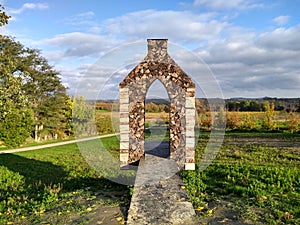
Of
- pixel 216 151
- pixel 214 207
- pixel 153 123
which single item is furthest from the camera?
pixel 153 123

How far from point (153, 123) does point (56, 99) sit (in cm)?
911

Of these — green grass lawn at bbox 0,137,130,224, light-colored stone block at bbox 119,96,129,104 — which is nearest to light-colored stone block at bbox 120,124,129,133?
light-colored stone block at bbox 119,96,129,104

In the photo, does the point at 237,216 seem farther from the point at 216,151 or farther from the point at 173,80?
the point at 216,151

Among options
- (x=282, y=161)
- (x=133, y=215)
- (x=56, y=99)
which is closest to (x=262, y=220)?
(x=133, y=215)

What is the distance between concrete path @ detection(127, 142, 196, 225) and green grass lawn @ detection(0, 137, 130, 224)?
1.64 ft

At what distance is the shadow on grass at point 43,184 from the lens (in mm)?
7326

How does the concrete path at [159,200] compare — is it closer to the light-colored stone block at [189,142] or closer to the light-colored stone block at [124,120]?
the light-colored stone block at [189,142]

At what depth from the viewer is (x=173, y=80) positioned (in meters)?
8.92

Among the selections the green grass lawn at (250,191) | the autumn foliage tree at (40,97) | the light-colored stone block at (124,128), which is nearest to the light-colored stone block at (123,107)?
the light-colored stone block at (124,128)

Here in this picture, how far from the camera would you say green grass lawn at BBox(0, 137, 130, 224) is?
608 centimetres

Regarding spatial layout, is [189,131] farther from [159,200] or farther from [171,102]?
[159,200]

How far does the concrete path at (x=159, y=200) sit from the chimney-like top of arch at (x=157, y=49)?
3.15 meters

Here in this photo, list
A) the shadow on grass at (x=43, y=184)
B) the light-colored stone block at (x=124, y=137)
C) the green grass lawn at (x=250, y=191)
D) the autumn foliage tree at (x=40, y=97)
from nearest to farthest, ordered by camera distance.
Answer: the green grass lawn at (x=250, y=191) < the shadow on grass at (x=43, y=184) < the light-colored stone block at (x=124, y=137) < the autumn foliage tree at (x=40, y=97)

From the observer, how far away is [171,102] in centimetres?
898
